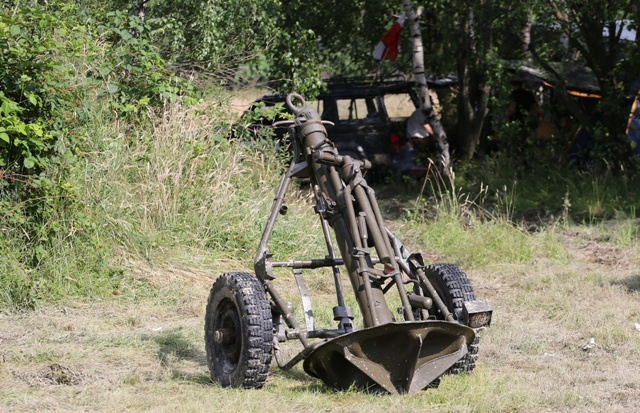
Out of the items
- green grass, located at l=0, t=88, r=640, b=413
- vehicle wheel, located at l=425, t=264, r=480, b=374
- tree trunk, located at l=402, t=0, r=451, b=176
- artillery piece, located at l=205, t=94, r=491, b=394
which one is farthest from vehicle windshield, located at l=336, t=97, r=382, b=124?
vehicle wheel, located at l=425, t=264, r=480, b=374

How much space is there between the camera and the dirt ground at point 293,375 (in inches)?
224

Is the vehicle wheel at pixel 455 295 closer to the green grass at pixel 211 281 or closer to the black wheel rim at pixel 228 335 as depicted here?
the green grass at pixel 211 281

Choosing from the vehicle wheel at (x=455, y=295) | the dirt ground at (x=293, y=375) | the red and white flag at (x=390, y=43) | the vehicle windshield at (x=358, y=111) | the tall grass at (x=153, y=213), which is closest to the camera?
the dirt ground at (x=293, y=375)

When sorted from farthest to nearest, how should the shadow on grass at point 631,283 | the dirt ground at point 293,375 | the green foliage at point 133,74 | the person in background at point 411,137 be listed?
the person in background at point 411,137, the green foliage at point 133,74, the shadow on grass at point 631,283, the dirt ground at point 293,375

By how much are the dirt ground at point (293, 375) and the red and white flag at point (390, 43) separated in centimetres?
651

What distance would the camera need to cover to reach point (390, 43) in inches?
615

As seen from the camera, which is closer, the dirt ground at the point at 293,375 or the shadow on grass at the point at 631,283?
the dirt ground at the point at 293,375

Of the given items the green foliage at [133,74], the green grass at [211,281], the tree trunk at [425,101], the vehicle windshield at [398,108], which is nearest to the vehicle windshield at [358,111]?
the tree trunk at [425,101]

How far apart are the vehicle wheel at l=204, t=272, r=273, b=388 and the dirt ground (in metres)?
0.12

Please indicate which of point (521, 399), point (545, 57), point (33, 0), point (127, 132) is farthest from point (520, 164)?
point (521, 399)

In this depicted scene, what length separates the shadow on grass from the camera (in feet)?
29.7

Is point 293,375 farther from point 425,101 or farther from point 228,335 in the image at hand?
point 425,101

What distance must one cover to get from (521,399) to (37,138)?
449 centimetres

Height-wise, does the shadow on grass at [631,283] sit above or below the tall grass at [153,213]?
below
